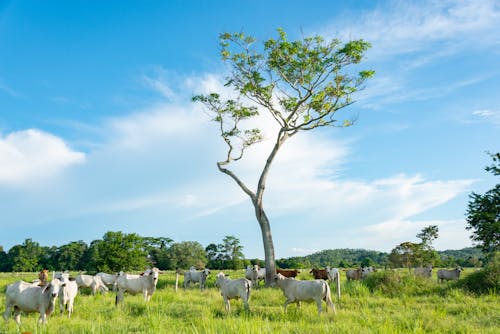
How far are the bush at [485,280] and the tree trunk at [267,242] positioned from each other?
9569mm

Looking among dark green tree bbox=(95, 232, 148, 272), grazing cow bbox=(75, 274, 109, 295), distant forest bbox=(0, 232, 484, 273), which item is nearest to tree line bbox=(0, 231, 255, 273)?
distant forest bbox=(0, 232, 484, 273)

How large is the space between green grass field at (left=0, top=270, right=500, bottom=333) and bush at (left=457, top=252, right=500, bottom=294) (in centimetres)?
66

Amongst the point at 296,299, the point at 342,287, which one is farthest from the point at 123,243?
the point at 296,299

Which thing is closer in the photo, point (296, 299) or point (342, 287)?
point (296, 299)

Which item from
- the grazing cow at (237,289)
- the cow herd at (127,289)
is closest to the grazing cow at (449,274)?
the cow herd at (127,289)

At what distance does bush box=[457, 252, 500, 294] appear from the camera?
51.4 ft

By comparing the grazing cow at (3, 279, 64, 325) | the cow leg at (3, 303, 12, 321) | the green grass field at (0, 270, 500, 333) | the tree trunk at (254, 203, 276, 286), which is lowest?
the green grass field at (0, 270, 500, 333)

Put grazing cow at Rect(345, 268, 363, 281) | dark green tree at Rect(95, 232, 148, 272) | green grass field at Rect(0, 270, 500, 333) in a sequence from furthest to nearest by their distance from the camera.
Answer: dark green tree at Rect(95, 232, 148, 272)
grazing cow at Rect(345, 268, 363, 281)
green grass field at Rect(0, 270, 500, 333)

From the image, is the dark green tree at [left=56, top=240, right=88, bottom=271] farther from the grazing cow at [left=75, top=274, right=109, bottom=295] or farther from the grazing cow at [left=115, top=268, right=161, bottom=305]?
the grazing cow at [left=115, top=268, right=161, bottom=305]

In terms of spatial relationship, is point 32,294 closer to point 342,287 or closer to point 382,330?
point 382,330

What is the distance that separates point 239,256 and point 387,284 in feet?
259

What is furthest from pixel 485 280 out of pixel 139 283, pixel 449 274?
pixel 139 283

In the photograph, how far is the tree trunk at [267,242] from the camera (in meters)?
22.4

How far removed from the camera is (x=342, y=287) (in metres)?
18.0
